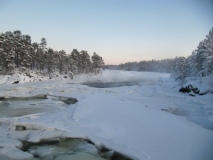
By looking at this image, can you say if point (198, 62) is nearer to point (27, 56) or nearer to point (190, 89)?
point (190, 89)

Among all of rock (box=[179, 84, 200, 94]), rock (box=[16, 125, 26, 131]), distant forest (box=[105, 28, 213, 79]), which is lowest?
rock (box=[16, 125, 26, 131])

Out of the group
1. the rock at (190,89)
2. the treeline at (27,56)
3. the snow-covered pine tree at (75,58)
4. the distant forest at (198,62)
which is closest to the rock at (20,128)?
the rock at (190,89)

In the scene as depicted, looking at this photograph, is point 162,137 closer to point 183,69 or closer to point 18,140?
point 18,140

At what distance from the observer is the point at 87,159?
21.2 feet

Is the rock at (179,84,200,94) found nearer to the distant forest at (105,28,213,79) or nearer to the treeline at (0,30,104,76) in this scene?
the distant forest at (105,28,213,79)

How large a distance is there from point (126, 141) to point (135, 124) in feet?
6.68

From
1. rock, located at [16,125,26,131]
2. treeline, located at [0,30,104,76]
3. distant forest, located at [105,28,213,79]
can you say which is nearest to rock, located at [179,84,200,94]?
distant forest, located at [105,28,213,79]

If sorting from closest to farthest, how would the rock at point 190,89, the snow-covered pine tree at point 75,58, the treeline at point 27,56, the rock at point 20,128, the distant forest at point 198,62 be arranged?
the rock at point 20,128
the rock at point 190,89
the distant forest at point 198,62
the treeline at point 27,56
the snow-covered pine tree at point 75,58

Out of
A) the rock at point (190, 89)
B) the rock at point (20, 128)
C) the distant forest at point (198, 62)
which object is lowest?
the rock at point (20, 128)

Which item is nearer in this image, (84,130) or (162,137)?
(162,137)

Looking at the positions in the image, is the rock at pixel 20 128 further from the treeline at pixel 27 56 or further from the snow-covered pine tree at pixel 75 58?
the snow-covered pine tree at pixel 75 58

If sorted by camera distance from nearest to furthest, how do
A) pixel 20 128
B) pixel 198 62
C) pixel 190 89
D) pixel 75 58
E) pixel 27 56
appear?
pixel 20 128 → pixel 190 89 → pixel 198 62 → pixel 27 56 → pixel 75 58

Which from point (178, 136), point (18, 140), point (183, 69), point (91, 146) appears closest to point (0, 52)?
point (18, 140)

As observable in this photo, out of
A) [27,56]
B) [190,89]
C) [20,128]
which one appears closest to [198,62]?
[190,89]
